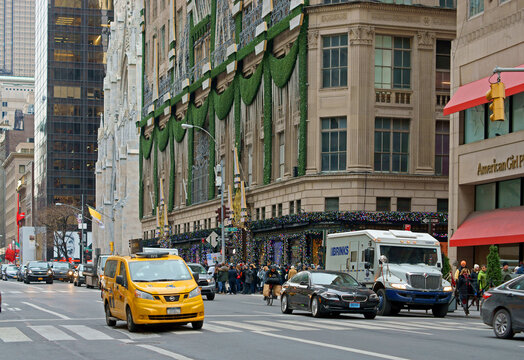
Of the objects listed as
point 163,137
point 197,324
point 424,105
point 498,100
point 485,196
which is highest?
point 163,137

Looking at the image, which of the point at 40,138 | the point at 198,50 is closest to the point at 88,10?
the point at 40,138

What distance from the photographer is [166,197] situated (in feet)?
282

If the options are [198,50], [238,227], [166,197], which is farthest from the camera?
[166,197]

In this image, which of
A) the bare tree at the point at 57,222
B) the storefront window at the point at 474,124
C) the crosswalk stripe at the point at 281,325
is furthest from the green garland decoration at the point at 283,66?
the bare tree at the point at 57,222

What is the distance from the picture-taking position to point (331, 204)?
5144 cm

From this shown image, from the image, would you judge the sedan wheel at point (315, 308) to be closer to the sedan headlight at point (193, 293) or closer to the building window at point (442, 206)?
the sedan headlight at point (193, 293)

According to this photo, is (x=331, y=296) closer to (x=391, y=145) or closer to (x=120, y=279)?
(x=120, y=279)

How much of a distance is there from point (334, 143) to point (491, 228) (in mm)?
15077

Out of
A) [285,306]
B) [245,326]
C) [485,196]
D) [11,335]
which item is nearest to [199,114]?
[485,196]

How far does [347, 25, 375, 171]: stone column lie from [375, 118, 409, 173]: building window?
2.39 ft

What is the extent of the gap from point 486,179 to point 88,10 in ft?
426

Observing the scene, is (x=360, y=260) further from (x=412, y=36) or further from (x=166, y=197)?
(x=166, y=197)

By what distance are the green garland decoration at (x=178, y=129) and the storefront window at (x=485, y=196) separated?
136ft

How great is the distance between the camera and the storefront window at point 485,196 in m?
39.8
